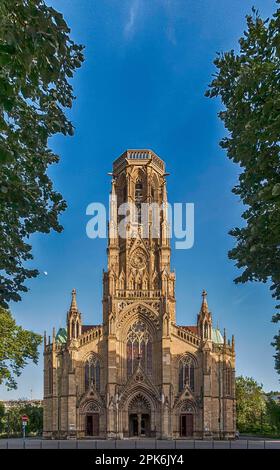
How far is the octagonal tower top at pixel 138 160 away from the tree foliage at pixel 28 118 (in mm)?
61658

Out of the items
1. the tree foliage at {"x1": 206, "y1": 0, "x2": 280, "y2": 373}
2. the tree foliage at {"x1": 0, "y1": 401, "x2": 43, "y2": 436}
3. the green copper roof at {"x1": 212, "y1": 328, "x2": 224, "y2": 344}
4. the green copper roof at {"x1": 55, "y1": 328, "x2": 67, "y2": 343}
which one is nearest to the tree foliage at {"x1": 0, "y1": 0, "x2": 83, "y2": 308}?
the tree foliage at {"x1": 206, "y1": 0, "x2": 280, "y2": 373}

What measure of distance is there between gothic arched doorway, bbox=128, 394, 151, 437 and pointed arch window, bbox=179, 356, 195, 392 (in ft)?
13.3

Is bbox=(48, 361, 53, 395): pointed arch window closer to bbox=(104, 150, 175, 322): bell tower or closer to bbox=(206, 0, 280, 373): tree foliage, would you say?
bbox=(104, 150, 175, 322): bell tower

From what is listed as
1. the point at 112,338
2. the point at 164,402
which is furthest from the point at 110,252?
the point at 164,402

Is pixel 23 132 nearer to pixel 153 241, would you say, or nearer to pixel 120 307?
pixel 120 307

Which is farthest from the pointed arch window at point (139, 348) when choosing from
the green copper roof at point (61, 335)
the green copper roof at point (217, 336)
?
the green copper roof at point (217, 336)

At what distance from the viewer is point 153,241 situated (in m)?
70.8

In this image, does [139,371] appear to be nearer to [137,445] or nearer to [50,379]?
[50,379]

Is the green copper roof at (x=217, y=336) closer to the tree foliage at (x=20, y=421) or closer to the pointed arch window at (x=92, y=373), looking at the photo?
the pointed arch window at (x=92, y=373)

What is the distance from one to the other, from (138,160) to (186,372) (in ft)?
88.4

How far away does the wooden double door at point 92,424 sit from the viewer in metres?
61.6

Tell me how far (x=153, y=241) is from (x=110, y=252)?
17.0 feet

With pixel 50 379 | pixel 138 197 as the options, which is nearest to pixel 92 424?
pixel 50 379

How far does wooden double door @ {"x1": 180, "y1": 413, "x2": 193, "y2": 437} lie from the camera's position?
201 feet
